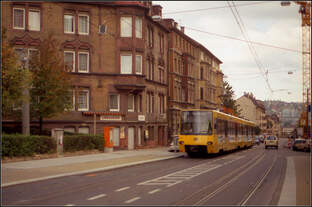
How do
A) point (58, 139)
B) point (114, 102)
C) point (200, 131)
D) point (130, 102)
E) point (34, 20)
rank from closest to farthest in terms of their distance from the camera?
point (58, 139), point (200, 131), point (34, 20), point (114, 102), point (130, 102)

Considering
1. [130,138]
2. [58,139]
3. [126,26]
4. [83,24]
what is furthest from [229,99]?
[58,139]

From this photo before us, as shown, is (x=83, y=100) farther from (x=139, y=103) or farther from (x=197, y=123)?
(x=197, y=123)

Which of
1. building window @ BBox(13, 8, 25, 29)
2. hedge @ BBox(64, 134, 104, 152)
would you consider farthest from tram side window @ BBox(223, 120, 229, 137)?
building window @ BBox(13, 8, 25, 29)

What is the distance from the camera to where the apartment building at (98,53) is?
131ft

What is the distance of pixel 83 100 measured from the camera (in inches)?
1634

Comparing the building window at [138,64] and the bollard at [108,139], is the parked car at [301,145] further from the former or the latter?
the bollard at [108,139]

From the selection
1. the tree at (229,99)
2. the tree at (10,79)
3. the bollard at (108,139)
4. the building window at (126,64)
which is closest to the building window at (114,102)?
the building window at (126,64)

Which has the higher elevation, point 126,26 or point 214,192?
point 126,26

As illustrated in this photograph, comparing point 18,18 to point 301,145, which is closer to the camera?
point 18,18

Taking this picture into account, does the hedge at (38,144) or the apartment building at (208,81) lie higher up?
the apartment building at (208,81)

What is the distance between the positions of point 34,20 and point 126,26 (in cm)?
844

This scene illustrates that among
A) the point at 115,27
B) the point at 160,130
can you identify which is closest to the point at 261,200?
the point at 115,27

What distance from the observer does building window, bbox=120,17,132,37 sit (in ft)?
141

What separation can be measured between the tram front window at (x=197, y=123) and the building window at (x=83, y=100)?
513 inches
